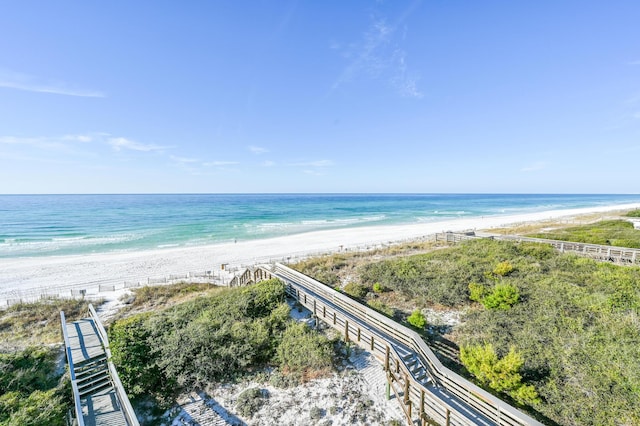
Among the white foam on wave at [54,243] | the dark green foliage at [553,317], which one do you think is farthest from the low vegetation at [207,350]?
the white foam on wave at [54,243]

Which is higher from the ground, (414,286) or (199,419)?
(414,286)

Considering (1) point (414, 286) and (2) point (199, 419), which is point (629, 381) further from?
(2) point (199, 419)

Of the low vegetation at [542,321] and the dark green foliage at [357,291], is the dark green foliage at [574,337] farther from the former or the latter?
the dark green foliage at [357,291]

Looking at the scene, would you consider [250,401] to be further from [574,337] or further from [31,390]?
[574,337]

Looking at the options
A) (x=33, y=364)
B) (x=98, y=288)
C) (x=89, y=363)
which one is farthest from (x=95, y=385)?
(x=98, y=288)

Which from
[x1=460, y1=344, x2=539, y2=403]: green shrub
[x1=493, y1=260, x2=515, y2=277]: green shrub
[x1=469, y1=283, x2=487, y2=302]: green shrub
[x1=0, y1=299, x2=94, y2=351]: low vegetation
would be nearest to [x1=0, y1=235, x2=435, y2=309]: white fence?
[x1=0, y1=299, x2=94, y2=351]: low vegetation

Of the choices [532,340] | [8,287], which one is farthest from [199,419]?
[8,287]
